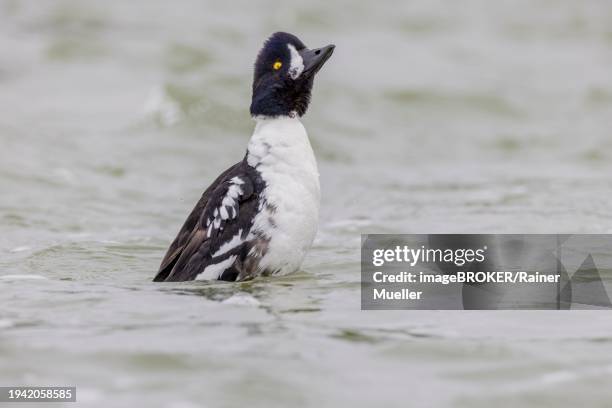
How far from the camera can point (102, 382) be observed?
17.5 ft

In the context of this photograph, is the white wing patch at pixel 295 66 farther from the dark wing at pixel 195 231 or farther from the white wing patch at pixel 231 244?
the white wing patch at pixel 231 244

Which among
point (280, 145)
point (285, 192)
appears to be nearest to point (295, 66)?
point (280, 145)

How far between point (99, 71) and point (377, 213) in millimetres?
9029

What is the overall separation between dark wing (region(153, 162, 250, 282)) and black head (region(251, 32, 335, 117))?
19.0 inches

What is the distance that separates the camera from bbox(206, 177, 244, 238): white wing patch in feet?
24.1

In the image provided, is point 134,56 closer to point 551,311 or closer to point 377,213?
point 377,213

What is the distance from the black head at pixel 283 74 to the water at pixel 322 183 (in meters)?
1.20

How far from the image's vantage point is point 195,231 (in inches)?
297

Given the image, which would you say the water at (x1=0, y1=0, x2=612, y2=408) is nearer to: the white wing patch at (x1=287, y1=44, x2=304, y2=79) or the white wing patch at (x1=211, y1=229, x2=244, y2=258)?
the white wing patch at (x1=211, y1=229, x2=244, y2=258)

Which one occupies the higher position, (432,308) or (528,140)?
(528,140)

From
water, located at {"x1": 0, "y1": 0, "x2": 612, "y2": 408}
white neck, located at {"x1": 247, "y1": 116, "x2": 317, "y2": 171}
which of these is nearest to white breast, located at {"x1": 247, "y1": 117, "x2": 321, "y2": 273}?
white neck, located at {"x1": 247, "y1": 116, "x2": 317, "y2": 171}

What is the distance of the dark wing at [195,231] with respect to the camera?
745 cm

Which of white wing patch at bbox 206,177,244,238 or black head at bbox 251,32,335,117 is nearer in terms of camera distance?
white wing patch at bbox 206,177,244,238

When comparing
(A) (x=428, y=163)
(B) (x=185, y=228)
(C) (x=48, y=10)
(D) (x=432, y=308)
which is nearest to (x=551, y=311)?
(D) (x=432, y=308)
